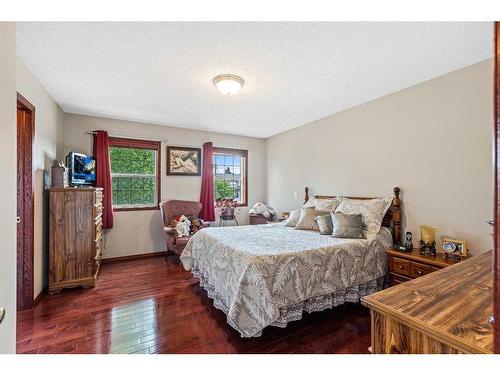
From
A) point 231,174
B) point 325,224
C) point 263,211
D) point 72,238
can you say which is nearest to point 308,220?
point 325,224

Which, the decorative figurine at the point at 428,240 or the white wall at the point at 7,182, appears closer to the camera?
the white wall at the point at 7,182

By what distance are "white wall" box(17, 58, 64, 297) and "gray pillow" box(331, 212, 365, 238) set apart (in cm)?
343

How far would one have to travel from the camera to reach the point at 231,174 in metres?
5.25

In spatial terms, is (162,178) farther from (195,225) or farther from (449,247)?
(449,247)

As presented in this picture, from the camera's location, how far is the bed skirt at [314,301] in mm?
1925

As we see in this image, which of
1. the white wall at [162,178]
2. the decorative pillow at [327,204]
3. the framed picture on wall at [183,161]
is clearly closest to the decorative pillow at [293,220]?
the decorative pillow at [327,204]

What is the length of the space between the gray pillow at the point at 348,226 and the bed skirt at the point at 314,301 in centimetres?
53

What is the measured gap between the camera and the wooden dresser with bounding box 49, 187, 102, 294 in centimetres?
276

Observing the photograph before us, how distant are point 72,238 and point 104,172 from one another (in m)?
1.29

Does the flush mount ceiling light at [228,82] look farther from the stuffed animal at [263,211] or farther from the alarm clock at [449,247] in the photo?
the stuffed animal at [263,211]

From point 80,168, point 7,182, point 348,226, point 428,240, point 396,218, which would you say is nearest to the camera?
point 7,182

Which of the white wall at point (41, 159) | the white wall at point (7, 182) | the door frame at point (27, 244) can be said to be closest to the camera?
the white wall at point (7, 182)

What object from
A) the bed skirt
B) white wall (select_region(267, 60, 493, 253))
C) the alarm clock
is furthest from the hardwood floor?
white wall (select_region(267, 60, 493, 253))
